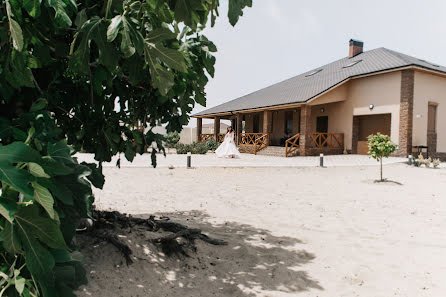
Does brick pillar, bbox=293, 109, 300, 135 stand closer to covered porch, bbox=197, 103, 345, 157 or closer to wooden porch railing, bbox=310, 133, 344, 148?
covered porch, bbox=197, 103, 345, 157

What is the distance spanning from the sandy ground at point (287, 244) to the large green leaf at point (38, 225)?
1926mm

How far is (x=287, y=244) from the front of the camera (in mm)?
4246

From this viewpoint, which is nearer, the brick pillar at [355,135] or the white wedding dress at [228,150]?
the white wedding dress at [228,150]

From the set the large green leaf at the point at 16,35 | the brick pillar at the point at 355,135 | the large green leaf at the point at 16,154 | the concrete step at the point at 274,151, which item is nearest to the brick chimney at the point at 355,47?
the brick pillar at the point at 355,135

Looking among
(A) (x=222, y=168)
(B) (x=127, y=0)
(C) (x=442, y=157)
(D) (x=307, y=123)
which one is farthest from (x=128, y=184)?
(C) (x=442, y=157)

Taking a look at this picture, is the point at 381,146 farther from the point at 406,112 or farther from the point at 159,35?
the point at 159,35

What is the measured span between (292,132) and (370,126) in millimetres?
5785

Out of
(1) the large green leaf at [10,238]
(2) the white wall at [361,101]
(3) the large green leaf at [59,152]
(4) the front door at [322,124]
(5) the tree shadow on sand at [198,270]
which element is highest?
(2) the white wall at [361,101]

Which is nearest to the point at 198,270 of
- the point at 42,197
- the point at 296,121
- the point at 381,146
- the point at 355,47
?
the point at 42,197

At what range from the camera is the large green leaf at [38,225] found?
1050 millimetres

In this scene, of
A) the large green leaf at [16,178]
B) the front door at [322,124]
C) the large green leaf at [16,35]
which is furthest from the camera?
the front door at [322,124]

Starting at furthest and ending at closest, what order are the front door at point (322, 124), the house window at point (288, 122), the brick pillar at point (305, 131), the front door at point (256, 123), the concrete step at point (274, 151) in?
the front door at point (256, 123) < the house window at point (288, 122) < the front door at point (322, 124) < the concrete step at point (274, 151) < the brick pillar at point (305, 131)

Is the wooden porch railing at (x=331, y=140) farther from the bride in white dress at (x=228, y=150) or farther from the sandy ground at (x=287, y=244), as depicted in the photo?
the sandy ground at (x=287, y=244)

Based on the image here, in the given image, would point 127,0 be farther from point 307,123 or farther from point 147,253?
point 307,123
